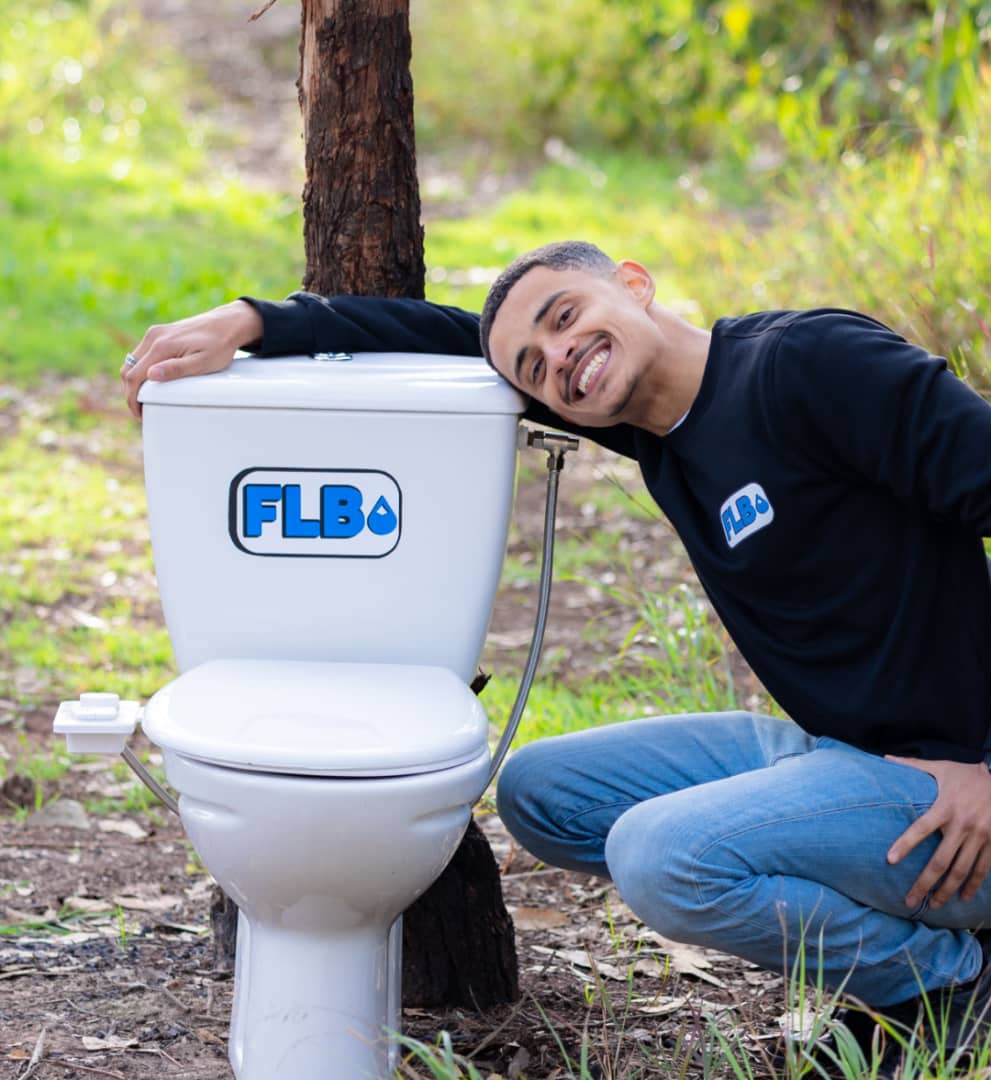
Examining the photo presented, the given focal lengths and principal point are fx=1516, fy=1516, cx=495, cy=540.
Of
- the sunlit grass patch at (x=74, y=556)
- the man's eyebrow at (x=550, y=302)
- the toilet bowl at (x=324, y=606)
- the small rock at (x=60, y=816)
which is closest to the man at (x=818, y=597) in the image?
the man's eyebrow at (x=550, y=302)

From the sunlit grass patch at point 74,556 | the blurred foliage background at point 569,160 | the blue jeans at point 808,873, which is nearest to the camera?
the blue jeans at point 808,873

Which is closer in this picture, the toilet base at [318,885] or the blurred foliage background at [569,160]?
the toilet base at [318,885]

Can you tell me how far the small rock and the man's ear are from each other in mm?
1508

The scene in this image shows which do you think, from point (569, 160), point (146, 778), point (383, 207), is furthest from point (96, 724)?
point (569, 160)

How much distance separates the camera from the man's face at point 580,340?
1881 mm

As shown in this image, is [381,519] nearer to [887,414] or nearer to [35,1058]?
[887,414]

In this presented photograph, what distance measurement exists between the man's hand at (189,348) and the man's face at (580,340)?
37 cm

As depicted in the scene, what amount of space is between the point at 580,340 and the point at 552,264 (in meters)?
0.12

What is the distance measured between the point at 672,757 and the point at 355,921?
50 centimetres

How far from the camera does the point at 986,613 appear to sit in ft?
6.05

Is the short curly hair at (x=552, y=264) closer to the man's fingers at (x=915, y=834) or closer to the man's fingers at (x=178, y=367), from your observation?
the man's fingers at (x=178, y=367)

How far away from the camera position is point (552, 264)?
6.33 feet

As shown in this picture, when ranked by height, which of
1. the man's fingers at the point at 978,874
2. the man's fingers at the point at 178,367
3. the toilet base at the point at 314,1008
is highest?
the man's fingers at the point at 178,367

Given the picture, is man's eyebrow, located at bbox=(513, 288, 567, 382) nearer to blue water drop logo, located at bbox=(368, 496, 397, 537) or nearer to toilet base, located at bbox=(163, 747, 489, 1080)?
blue water drop logo, located at bbox=(368, 496, 397, 537)
